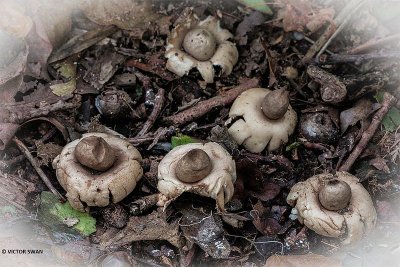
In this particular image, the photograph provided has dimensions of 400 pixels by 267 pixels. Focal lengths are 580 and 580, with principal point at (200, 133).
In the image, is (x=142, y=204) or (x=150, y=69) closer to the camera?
(x=142, y=204)

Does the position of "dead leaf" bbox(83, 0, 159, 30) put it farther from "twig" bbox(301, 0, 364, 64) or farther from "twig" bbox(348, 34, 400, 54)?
"twig" bbox(348, 34, 400, 54)

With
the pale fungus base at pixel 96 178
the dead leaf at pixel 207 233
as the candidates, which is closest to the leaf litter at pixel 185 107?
the dead leaf at pixel 207 233

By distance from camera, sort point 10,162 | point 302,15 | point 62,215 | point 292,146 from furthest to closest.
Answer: point 302,15
point 292,146
point 10,162
point 62,215

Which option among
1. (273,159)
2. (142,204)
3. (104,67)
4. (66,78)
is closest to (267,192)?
(273,159)

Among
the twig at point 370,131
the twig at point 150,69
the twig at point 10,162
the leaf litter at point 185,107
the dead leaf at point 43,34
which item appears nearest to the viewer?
the leaf litter at point 185,107

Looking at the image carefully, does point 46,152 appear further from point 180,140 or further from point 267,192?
point 267,192

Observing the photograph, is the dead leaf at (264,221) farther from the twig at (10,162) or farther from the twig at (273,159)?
the twig at (10,162)

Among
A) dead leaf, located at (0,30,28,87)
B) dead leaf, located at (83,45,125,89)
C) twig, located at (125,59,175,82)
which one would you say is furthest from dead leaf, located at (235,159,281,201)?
dead leaf, located at (0,30,28,87)
